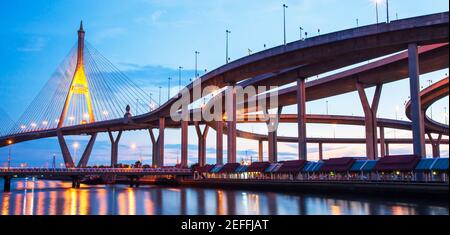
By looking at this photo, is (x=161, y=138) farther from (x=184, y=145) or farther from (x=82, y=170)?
(x=82, y=170)

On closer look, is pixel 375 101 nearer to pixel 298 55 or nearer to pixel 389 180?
pixel 298 55

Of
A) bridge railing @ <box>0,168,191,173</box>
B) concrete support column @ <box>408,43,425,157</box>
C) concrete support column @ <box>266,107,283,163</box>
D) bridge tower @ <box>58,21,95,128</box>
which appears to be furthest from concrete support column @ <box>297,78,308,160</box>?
bridge tower @ <box>58,21,95,128</box>

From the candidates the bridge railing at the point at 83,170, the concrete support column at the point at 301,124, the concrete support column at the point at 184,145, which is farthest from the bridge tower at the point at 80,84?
the concrete support column at the point at 301,124

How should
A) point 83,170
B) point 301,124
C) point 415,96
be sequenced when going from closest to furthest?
point 415,96
point 301,124
point 83,170

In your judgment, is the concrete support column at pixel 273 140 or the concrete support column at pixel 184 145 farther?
the concrete support column at pixel 184 145

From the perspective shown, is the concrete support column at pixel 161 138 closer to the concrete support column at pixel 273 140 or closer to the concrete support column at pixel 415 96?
the concrete support column at pixel 273 140

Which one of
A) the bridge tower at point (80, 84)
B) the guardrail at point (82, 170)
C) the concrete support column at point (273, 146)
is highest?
the bridge tower at point (80, 84)

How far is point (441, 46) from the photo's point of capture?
200ft

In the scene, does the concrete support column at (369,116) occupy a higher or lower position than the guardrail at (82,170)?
higher

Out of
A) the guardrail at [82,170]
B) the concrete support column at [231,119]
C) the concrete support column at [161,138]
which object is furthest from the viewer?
the concrete support column at [161,138]

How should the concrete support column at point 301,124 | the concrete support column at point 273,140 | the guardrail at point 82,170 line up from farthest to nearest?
the concrete support column at point 273,140
the guardrail at point 82,170
the concrete support column at point 301,124

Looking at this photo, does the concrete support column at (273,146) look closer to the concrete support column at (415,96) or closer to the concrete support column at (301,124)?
the concrete support column at (301,124)

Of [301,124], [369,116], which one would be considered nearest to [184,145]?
[301,124]
